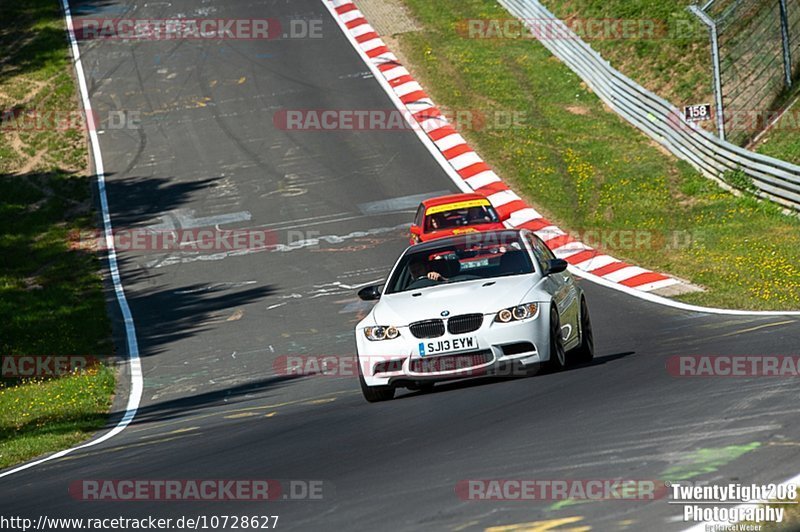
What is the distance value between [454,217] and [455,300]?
9876 mm

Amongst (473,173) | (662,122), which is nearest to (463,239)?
(473,173)

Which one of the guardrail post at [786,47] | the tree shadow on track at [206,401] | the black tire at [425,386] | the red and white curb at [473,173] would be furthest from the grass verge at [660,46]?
the black tire at [425,386]

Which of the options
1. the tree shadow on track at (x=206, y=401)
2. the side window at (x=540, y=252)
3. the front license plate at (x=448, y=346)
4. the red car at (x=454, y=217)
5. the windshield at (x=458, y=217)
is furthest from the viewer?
the windshield at (x=458, y=217)

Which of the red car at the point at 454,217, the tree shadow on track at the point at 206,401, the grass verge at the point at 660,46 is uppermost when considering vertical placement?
the grass verge at the point at 660,46

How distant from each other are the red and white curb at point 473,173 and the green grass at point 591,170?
1.35ft

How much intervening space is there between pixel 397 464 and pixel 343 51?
2829 centimetres

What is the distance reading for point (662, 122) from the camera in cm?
2923

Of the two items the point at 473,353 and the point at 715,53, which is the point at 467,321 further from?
the point at 715,53

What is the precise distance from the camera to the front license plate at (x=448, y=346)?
12008mm

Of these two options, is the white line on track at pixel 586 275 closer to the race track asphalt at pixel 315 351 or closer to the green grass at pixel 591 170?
the race track asphalt at pixel 315 351

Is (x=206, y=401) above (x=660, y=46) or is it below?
below

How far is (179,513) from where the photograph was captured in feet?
26.8

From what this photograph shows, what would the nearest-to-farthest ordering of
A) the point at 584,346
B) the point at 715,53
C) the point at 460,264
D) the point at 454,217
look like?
the point at 460,264 → the point at 584,346 → the point at 454,217 → the point at 715,53

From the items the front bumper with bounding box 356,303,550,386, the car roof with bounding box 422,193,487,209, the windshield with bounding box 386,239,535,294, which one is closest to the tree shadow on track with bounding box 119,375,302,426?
the windshield with bounding box 386,239,535,294
